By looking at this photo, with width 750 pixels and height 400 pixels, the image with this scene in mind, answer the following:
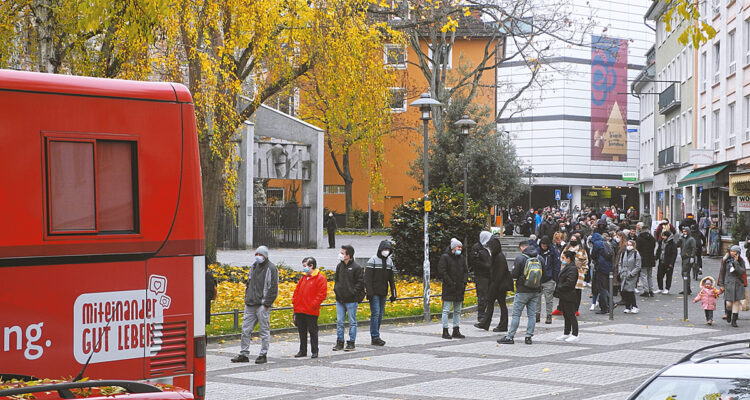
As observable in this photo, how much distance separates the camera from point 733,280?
60.0 ft

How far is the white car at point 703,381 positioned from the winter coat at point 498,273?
453 inches

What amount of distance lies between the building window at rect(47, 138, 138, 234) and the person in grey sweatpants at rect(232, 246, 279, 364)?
248 inches

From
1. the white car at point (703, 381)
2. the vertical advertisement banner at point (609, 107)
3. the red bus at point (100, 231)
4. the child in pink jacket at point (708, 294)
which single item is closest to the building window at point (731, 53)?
the child in pink jacket at point (708, 294)

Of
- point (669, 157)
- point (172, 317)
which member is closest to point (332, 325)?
point (172, 317)

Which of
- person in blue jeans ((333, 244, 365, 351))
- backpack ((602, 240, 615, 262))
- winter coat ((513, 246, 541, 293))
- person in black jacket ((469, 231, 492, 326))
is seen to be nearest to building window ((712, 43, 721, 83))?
backpack ((602, 240, 615, 262))

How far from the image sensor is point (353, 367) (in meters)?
13.5

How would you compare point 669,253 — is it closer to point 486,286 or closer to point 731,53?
point 486,286

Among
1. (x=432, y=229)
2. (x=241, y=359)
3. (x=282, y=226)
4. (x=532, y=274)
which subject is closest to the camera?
(x=241, y=359)

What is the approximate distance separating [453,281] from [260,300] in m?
3.90

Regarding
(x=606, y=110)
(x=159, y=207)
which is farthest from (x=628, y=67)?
(x=159, y=207)

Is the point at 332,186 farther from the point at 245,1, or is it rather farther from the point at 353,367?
the point at 353,367

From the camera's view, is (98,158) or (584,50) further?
(584,50)

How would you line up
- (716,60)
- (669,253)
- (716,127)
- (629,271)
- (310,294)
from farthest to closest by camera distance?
(716,127) < (716,60) < (669,253) < (629,271) < (310,294)

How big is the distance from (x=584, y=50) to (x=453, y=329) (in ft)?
266
